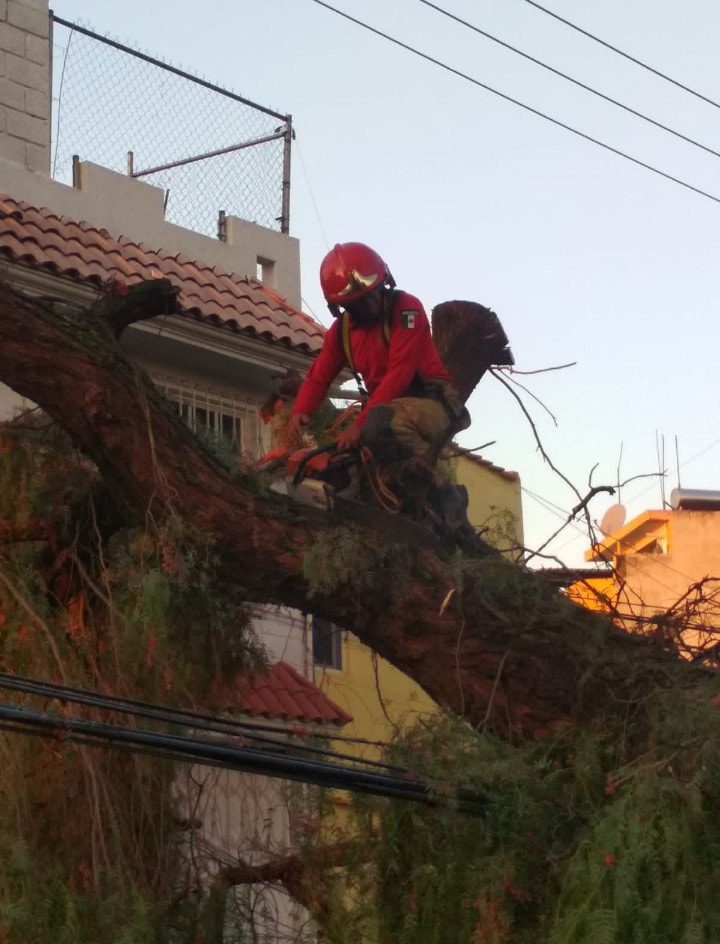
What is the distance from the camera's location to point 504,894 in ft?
21.9

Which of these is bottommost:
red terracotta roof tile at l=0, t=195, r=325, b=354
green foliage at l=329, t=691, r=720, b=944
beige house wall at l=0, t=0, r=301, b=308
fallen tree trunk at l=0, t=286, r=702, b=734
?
green foliage at l=329, t=691, r=720, b=944

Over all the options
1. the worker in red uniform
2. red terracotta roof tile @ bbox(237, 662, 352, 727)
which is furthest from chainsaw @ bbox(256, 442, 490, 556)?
red terracotta roof tile @ bbox(237, 662, 352, 727)

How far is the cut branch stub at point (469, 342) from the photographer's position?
9.13m

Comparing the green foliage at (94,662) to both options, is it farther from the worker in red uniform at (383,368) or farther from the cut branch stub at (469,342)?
the cut branch stub at (469,342)

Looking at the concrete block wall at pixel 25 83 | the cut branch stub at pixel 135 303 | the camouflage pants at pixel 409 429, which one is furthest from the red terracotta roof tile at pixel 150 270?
the cut branch stub at pixel 135 303

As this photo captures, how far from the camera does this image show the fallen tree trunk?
704 centimetres

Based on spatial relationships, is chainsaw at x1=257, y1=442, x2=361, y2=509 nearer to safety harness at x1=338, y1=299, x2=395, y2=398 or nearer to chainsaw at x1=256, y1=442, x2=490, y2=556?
chainsaw at x1=256, y1=442, x2=490, y2=556

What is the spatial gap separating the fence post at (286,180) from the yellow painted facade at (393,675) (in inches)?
120

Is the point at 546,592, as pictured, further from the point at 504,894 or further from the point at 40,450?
the point at 40,450

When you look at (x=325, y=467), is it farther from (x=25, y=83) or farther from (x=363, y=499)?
(x=25, y=83)

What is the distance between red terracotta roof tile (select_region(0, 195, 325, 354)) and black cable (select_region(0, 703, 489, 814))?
706cm

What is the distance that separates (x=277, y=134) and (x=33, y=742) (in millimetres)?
10157

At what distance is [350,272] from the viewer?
829 cm

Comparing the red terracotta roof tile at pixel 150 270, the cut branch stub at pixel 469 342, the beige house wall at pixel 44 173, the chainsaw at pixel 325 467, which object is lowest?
the chainsaw at pixel 325 467
